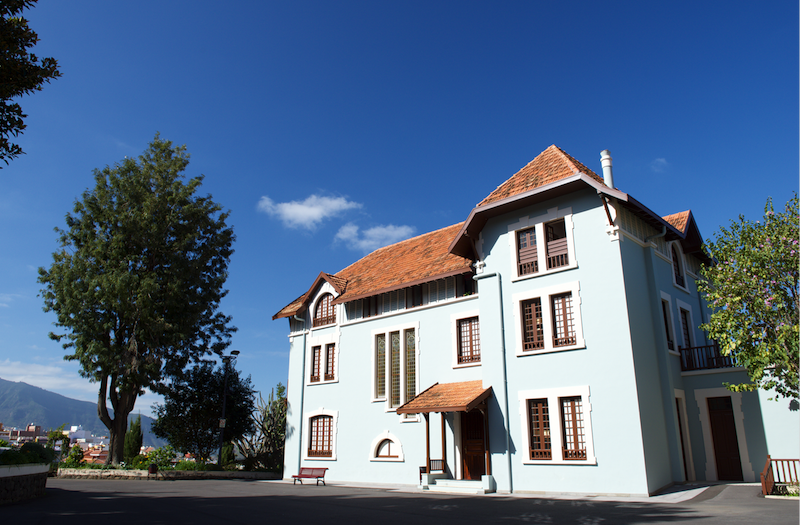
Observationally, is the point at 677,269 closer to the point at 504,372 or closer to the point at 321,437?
the point at 504,372

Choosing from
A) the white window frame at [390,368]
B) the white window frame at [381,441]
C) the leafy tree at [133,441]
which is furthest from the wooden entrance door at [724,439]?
the leafy tree at [133,441]

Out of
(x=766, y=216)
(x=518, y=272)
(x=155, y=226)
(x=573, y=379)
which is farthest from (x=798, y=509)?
(x=155, y=226)

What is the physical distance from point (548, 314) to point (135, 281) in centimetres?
2102

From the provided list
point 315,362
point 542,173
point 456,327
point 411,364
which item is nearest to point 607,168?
point 542,173

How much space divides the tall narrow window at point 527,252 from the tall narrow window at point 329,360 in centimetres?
1094

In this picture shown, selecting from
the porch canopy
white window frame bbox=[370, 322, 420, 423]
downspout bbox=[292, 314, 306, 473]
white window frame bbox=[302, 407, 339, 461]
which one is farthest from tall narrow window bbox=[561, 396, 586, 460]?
downspout bbox=[292, 314, 306, 473]

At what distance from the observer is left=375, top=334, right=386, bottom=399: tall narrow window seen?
2298 cm

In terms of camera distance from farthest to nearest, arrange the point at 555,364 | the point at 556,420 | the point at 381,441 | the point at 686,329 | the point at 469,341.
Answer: the point at 381,441 < the point at 469,341 < the point at 686,329 < the point at 555,364 < the point at 556,420

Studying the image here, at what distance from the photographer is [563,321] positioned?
1747 centimetres

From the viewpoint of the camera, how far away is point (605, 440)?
15.5 meters

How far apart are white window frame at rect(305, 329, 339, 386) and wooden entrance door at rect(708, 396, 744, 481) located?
15421mm

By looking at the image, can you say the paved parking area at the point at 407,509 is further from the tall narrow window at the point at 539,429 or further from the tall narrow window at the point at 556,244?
the tall narrow window at the point at 556,244

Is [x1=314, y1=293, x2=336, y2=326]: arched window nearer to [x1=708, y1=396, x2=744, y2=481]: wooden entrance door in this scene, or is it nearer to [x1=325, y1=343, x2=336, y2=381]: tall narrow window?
[x1=325, y1=343, x2=336, y2=381]: tall narrow window

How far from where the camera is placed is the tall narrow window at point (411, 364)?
72.2 feet
